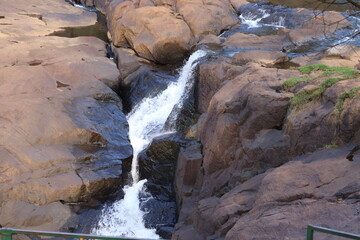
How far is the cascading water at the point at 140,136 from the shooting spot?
931 cm

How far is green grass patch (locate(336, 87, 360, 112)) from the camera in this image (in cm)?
639

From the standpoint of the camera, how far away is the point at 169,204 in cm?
977

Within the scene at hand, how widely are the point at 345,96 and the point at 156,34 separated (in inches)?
347

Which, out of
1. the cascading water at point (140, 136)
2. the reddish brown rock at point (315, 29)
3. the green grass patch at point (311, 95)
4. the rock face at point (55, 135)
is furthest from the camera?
the reddish brown rock at point (315, 29)

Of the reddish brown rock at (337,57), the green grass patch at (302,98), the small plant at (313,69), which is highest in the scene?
the green grass patch at (302,98)

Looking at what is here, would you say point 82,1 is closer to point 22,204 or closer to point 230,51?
point 230,51

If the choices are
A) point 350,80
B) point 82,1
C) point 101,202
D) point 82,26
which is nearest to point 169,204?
point 101,202

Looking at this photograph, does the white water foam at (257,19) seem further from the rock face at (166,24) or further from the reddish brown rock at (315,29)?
the reddish brown rock at (315,29)

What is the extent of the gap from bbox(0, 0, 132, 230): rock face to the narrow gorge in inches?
1.2

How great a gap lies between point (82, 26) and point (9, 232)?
58.5 feet

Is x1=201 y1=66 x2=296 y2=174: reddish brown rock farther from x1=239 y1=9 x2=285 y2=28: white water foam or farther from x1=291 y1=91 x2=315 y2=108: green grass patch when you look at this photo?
x1=239 y1=9 x2=285 y2=28: white water foam

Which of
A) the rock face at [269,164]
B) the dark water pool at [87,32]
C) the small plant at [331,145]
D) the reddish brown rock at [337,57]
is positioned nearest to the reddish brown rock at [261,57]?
the reddish brown rock at [337,57]

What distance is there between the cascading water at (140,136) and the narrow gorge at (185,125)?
1.2 inches

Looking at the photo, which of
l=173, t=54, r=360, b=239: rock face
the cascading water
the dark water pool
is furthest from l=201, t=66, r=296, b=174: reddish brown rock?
the dark water pool
